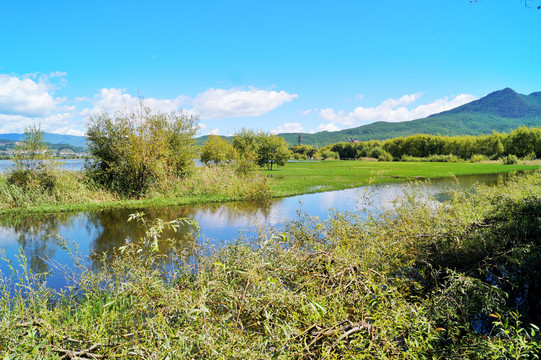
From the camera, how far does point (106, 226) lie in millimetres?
13766

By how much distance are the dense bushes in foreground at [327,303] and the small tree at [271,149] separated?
143ft

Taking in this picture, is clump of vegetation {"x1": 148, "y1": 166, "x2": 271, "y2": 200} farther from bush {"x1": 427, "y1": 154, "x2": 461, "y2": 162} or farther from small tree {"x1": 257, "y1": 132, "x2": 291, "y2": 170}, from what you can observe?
bush {"x1": 427, "y1": 154, "x2": 461, "y2": 162}

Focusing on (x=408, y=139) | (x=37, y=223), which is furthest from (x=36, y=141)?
(x=408, y=139)

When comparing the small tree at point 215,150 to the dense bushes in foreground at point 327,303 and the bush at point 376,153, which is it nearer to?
the dense bushes in foreground at point 327,303

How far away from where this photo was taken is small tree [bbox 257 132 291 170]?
166 feet

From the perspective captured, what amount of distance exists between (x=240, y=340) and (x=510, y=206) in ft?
21.0

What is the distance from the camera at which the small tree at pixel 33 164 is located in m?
19.5

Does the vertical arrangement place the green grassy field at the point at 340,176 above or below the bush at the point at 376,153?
below

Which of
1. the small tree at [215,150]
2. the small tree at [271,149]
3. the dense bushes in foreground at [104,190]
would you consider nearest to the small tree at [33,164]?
the dense bushes in foreground at [104,190]

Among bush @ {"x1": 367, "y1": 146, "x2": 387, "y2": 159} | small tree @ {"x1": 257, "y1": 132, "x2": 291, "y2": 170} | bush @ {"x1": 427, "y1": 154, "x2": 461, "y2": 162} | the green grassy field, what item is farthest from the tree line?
small tree @ {"x1": 257, "y1": 132, "x2": 291, "y2": 170}

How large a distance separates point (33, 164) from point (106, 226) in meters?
11.0

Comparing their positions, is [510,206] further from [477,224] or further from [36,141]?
[36,141]

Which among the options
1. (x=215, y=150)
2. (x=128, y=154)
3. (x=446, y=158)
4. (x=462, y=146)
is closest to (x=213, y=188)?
(x=128, y=154)

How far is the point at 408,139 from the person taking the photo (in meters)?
130
